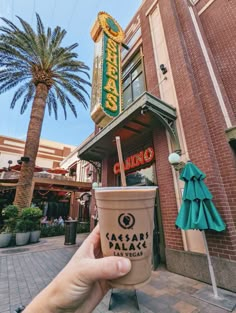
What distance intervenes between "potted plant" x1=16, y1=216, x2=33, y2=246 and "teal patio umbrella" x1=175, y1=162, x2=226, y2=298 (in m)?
7.75

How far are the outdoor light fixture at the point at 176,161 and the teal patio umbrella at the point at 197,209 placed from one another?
690 mm

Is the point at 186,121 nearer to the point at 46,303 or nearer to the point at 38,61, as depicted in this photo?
the point at 46,303

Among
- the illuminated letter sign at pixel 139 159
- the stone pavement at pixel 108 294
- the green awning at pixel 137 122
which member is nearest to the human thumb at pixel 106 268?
the stone pavement at pixel 108 294

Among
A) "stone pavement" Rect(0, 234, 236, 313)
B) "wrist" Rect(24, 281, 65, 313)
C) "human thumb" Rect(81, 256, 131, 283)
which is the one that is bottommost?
"stone pavement" Rect(0, 234, 236, 313)

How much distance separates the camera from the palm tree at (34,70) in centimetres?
945

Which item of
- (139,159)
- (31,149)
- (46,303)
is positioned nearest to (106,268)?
(46,303)

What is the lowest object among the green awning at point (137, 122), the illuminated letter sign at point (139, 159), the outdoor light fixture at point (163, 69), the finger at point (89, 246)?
the finger at point (89, 246)

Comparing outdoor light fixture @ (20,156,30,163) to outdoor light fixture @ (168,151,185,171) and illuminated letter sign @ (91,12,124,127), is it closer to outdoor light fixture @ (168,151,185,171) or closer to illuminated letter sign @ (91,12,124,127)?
illuminated letter sign @ (91,12,124,127)

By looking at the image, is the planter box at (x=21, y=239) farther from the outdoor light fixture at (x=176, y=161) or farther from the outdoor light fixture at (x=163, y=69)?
the outdoor light fixture at (x=163, y=69)

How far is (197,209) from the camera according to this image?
3256 mm

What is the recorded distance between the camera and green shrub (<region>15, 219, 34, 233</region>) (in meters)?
7.92

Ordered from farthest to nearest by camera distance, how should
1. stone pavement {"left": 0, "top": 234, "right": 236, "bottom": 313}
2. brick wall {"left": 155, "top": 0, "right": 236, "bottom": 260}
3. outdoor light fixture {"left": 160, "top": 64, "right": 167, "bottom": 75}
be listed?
outdoor light fixture {"left": 160, "top": 64, "right": 167, "bottom": 75} < brick wall {"left": 155, "top": 0, "right": 236, "bottom": 260} < stone pavement {"left": 0, "top": 234, "right": 236, "bottom": 313}

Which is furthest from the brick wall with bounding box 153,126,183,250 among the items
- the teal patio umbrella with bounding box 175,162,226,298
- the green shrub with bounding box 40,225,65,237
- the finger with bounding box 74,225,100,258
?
the green shrub with bounding box 40,225,65,237

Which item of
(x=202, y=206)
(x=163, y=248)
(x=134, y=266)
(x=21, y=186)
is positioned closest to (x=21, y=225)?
(x=21, y=186)
